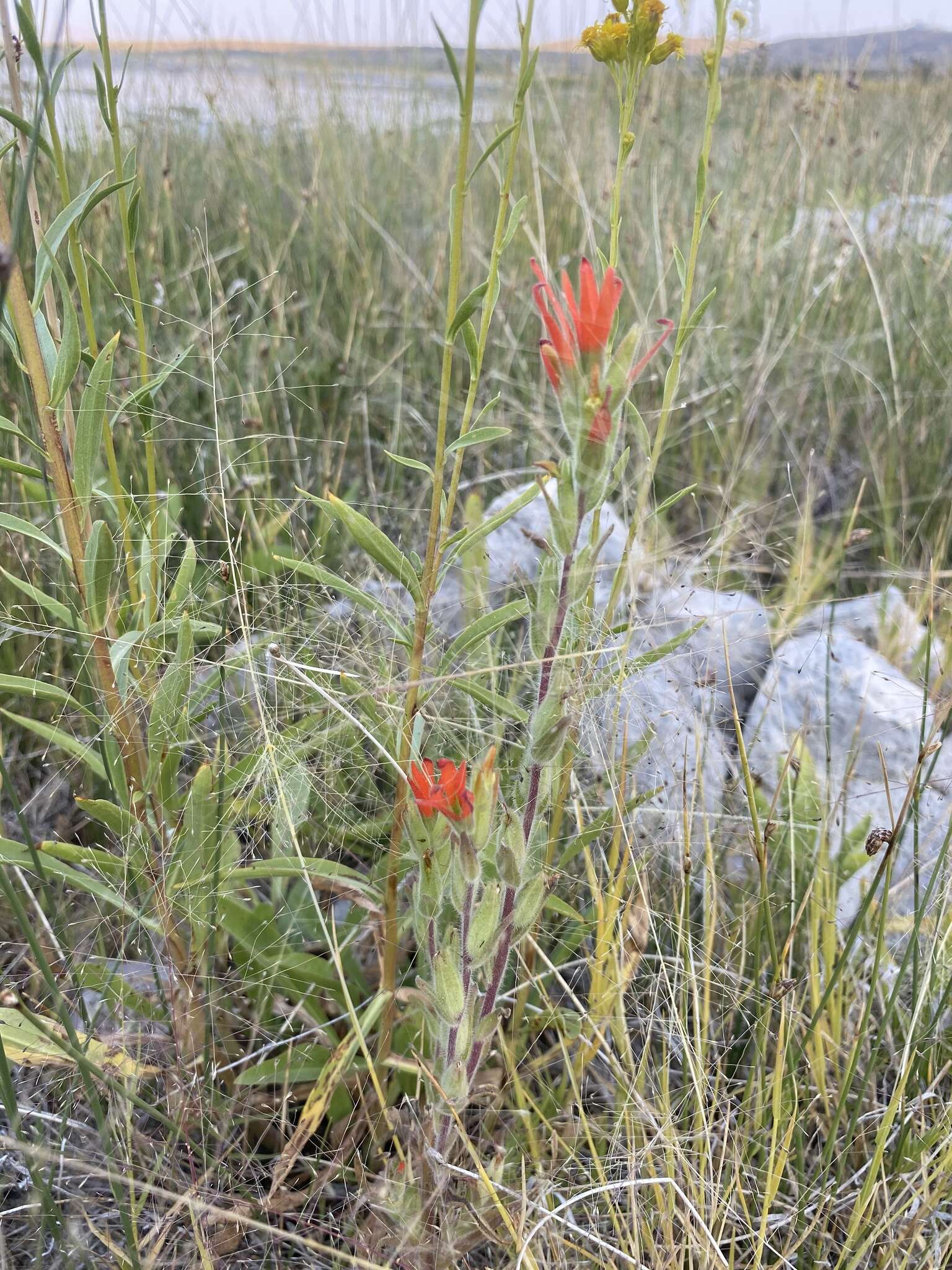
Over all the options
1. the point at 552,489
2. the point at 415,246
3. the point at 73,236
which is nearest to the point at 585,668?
the point at 73,236

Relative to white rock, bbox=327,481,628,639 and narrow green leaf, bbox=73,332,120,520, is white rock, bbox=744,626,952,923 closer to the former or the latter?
white rock, bbox=327,481,628,639

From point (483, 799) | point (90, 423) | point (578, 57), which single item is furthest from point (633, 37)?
point (578, 57)

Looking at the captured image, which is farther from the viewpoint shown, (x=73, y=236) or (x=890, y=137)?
(x=890, y=137)

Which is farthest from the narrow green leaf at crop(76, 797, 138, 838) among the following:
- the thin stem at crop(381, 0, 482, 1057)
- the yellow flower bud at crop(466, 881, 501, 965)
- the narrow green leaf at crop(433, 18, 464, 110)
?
the narrow green leaf at crop(433, 18, 464, 110)

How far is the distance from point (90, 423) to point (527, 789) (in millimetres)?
627

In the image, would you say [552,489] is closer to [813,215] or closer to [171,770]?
[171,770]

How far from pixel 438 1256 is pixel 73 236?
3.90 ft

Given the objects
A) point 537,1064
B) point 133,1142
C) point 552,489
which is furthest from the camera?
point 552,489

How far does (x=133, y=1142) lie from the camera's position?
3.82ft

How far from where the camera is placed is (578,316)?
747 mm

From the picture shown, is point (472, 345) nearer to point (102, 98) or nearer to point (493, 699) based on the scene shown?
point (493, 699)

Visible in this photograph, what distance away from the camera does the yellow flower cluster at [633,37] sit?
1.03 meters

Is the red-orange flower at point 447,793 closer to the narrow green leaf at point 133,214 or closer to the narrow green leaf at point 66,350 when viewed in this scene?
the narrow green leaf at point 66,350

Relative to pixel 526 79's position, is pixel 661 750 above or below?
below
